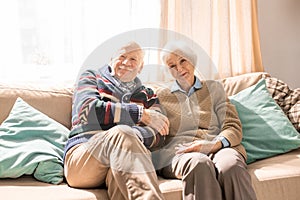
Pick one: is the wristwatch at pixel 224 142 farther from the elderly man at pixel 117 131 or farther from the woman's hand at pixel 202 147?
the elderly man at pixel 117 131

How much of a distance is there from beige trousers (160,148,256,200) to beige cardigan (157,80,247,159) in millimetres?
245

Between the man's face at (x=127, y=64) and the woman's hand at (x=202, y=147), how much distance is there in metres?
0.39

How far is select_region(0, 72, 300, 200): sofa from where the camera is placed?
5.40 ft

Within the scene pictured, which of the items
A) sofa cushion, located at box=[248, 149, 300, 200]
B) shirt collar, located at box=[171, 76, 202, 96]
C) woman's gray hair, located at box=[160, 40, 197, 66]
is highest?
woman's gray hair, located at box=[160, 40, 197, 66]

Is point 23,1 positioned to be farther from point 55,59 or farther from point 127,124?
point 127,124

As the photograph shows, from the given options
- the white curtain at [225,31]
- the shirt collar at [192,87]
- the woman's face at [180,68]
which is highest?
the white curtain at [225,31]

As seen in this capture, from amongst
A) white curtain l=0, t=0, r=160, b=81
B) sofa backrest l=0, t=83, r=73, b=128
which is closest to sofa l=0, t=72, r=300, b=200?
sofa backrest l=0, t=83, r=73, b=128

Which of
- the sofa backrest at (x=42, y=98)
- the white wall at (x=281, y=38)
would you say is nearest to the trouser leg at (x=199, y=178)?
the sofa backrest at (x=42, y=98)

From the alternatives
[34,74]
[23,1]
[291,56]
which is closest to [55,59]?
[34,74]

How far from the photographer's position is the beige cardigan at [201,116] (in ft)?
6.74

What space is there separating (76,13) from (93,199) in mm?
1216

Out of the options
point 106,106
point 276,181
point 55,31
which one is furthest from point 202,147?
point 55,31

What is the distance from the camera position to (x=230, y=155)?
1.84 m

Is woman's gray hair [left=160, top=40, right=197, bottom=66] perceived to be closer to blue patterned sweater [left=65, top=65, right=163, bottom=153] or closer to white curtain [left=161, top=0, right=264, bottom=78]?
blue patterned sweater [left=65, top=65, right=163, bottom=153]
